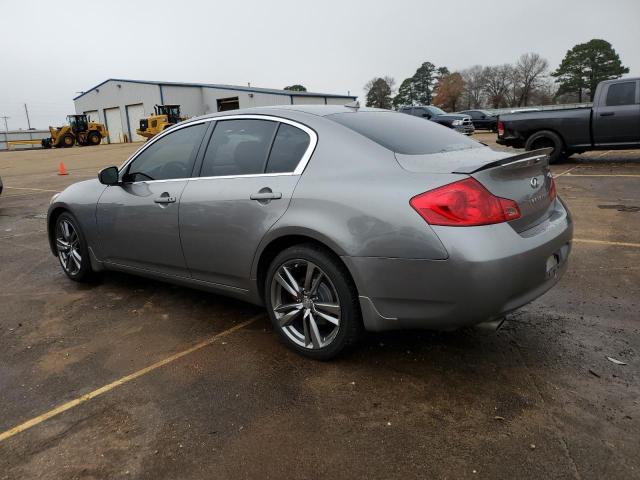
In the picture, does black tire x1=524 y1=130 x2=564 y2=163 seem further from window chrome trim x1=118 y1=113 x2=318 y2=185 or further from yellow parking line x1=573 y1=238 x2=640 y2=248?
window chrome trim x1=118 y1=113 x2=318 y2=185

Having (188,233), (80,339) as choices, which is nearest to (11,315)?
(80,339)

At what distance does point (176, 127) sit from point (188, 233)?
991 mm

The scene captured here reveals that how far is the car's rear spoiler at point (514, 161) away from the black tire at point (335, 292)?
880mm

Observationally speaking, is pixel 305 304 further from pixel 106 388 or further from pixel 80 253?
pixel 80 253

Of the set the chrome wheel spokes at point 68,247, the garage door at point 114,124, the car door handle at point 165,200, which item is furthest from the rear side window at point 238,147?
the garage door at point 114,124

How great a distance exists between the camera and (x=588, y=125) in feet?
37.7

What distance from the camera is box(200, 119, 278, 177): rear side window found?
3547 millimetres

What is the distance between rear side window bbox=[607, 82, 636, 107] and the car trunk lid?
9.68 meters

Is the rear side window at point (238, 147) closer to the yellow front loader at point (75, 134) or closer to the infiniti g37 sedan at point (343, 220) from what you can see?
the infiniti g37 sedan at point (343, 220)

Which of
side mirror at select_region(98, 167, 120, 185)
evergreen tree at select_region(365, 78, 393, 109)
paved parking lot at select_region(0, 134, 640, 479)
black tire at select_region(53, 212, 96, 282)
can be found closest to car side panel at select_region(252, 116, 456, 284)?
paved parking lot at select_region(0, 134, 640, 479)

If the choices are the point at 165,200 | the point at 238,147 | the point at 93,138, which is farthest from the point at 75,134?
the point at 238,147

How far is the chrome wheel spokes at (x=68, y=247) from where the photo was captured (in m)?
5.03

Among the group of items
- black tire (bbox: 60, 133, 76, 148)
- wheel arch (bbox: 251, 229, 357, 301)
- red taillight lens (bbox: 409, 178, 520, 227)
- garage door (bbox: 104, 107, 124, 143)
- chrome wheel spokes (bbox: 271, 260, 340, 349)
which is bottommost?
chrome wheel spokes (bbox: 271, 260, 340, 349)

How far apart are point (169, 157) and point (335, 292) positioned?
1.97 meters
